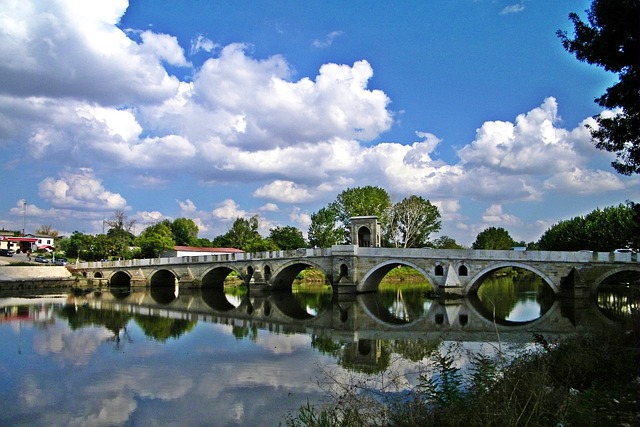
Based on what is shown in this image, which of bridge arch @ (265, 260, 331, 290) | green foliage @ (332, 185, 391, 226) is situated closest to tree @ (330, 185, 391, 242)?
green foliage @ (332, 185, 391, 226)

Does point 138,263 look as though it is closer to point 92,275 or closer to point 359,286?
point 92,275

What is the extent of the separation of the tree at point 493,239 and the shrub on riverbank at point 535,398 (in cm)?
6550

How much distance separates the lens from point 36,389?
12.3 m

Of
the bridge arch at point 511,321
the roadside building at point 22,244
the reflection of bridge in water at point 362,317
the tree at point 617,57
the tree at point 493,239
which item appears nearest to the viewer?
the tree at point 617,57

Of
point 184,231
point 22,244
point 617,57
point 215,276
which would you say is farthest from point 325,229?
point 22,244

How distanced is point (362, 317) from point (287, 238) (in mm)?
36916

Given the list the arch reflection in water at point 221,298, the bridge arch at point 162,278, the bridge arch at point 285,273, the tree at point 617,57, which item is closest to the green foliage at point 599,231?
the bridge arch at point 285,273

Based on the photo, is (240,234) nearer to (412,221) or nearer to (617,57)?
(412,221)

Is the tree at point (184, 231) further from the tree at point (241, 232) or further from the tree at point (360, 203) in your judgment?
the tree at point (360, 203)

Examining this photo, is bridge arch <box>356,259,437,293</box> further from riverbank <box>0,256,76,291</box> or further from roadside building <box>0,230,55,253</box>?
roadside building <box>0,230,55,253</box>

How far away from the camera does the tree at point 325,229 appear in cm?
5612

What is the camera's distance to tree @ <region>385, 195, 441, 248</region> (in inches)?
2106

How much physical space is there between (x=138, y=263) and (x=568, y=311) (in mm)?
37410

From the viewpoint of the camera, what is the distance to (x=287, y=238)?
61.6 m
